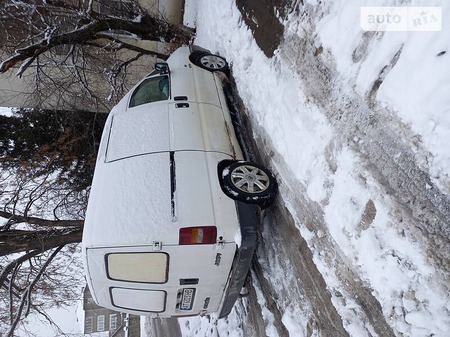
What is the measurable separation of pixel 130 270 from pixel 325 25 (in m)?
3.16

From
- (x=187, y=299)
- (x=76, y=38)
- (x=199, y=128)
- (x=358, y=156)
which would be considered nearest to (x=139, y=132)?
(x=199, y=128)

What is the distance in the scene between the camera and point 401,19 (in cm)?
295

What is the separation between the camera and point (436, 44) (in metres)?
2.61

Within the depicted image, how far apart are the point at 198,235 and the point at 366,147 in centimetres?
184

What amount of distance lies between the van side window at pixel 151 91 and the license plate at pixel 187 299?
2679 millimetres

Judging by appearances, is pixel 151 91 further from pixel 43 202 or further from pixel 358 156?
pixel 43 202

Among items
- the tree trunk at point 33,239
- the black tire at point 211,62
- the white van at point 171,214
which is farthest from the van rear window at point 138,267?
the tree trunk at point 33,239

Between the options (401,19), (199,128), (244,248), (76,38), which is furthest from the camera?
(76,38)

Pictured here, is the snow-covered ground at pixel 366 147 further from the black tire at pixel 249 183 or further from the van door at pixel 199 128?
the van door at pixel 199 128

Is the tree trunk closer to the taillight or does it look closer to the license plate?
the license plate

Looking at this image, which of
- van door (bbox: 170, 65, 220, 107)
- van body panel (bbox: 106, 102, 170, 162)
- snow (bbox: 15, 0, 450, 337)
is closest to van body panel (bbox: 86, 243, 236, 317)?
snow (bbox: 15, 0, 450, 337)

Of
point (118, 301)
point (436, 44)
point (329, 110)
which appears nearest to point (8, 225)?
point (118, 301)

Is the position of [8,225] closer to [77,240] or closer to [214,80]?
[77,240]

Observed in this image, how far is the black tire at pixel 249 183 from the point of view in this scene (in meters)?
4.39
